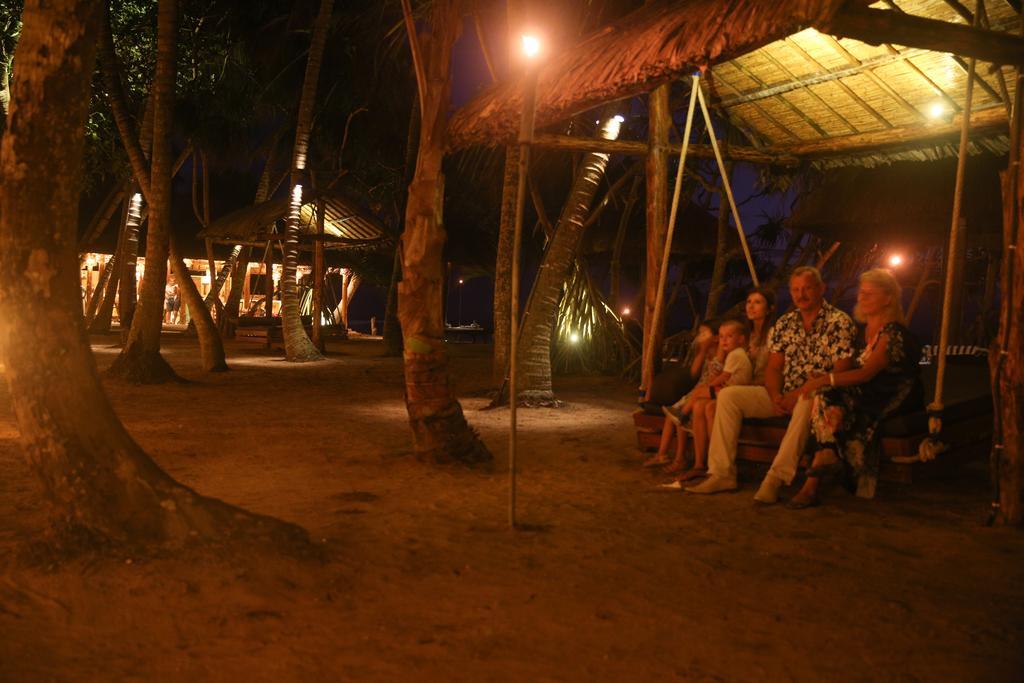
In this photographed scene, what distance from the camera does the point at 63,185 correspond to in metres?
3.64

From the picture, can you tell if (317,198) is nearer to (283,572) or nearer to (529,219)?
(529,219)

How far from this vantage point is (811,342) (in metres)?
5.63

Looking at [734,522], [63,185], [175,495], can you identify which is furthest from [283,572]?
[734,522]

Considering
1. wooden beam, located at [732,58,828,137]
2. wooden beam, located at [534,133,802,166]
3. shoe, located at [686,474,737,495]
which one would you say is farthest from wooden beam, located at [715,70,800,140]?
shoe, located at [686,474,737,495]

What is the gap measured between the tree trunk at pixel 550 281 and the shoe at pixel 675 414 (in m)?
3.85

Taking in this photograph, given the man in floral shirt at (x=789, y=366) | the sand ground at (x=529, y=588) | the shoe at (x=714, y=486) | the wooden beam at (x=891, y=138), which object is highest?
the wooden beam at (x=891, y=138)

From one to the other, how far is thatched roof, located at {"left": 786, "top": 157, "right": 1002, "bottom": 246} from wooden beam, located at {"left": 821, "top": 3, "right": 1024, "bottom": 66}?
4885mm

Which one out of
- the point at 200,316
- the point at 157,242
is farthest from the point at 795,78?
the point at 200,316

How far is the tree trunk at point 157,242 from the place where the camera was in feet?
37.5

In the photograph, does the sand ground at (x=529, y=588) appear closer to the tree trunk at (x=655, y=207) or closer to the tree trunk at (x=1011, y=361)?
the tree trunk at (x=1011, y=361)

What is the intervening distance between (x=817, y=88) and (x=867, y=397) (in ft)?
11.3

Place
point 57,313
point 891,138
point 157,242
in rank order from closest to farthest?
point 57,313, point 891,138, point 157,242

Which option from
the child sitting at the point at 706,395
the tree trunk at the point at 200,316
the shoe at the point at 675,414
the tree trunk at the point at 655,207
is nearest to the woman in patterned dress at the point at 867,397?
the child sitting at the point at 706,395

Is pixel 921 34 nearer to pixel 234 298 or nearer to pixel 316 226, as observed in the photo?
pixel 316 226
